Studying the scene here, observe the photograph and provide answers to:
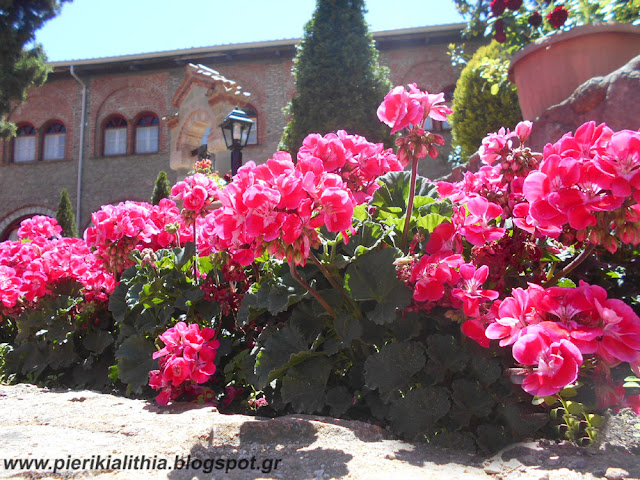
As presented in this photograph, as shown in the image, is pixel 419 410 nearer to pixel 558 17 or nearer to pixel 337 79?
pixel 558 17

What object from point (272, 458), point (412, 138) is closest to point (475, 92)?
point (412, 138)

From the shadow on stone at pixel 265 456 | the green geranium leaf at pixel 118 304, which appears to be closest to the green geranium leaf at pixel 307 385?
the shadow on stone at pixel 265 456

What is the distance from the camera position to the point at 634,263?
1979mm

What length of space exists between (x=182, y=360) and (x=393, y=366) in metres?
0.76

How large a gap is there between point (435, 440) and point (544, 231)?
65 cm

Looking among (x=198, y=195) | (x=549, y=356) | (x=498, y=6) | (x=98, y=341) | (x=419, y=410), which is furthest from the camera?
(x=498, y=6)

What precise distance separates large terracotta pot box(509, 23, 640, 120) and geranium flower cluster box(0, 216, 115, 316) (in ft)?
12.5

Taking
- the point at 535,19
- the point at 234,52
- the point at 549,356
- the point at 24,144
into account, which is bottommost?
the point at 549,356

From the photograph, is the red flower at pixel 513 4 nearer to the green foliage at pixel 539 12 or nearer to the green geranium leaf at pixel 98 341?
the green foliage at pixel 539 12

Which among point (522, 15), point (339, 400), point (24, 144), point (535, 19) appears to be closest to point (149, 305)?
point (339, 400)

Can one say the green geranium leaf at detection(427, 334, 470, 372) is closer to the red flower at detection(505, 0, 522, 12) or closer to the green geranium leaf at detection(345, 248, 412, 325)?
the green geranium leaf at detection(345, 248, 412, 325)

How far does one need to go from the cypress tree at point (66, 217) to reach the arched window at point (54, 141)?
→ 284 centimetres

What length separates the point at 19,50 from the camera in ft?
44.6

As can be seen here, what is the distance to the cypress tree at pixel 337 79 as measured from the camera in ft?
31.3
